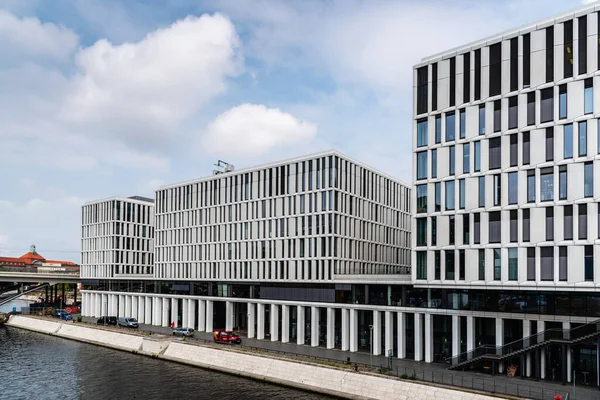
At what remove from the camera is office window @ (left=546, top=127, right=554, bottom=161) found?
184ft

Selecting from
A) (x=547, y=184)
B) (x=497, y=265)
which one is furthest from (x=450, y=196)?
(x=547, y=184)

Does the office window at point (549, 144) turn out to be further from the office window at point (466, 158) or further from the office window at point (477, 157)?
the office window at point (466, 158)

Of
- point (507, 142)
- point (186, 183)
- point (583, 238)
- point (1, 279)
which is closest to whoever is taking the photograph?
point (583, 238)

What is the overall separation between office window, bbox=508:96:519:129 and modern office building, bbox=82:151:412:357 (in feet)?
79.7

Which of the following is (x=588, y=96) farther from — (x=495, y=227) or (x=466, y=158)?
(x=495, y=227)

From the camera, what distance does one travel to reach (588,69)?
176 feet

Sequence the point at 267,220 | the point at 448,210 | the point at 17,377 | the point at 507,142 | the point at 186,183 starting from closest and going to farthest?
1. the point at 507,142
2. the point at 448,210
3. the point at 17,377
4. the point at 267,220
5. the point at 186,183

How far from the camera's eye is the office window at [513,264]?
57438 millimetres

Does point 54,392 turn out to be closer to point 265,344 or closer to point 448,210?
point 265,344

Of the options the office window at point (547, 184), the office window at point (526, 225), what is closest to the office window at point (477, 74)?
the office window at point (547, 184)

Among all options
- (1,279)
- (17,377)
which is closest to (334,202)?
(17,377)

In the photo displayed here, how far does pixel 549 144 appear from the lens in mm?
56250

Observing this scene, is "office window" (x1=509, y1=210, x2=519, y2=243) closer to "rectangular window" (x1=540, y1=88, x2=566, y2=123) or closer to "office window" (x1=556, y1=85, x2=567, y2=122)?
"rectangular window" (x1=540, y1=88, x2=566, y2=123)

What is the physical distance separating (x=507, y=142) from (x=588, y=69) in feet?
34.2
